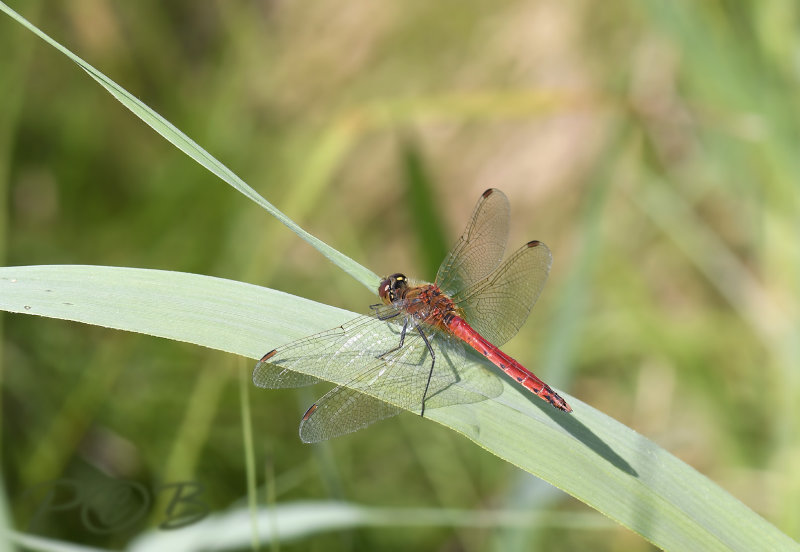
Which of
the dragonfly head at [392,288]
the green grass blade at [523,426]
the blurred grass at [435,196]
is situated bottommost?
the green grass blade at [523,426]

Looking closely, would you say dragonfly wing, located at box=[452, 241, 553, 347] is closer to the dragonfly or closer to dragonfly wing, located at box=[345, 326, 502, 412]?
the dragonfly

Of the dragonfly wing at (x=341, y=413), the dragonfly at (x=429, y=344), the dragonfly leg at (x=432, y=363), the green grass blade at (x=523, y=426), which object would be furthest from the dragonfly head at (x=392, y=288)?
the green grass blade at (x=523, y=426)

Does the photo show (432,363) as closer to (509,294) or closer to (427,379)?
(427,379)

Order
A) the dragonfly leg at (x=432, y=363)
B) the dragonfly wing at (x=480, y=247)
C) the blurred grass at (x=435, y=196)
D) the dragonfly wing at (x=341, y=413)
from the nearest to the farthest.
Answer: the dragonfly leg at (x=432, y=363) < the dragonfly wing at (x=341, y=413) < the dragonfly wing at (x=480, y=247) < the blurred grass at (x=435, y=196)

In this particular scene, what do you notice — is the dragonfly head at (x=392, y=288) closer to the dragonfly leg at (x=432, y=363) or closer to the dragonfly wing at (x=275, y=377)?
the dragonfly leg at (x=432, y=363)

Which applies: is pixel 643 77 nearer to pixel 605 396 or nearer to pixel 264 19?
pixel 605 396

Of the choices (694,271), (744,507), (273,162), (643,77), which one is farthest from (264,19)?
(744,507)

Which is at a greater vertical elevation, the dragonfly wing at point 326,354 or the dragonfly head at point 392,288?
the dragonfly head at point 392,288

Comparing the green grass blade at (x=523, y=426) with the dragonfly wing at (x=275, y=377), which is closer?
the green grass blade at (x=523, y=426)
